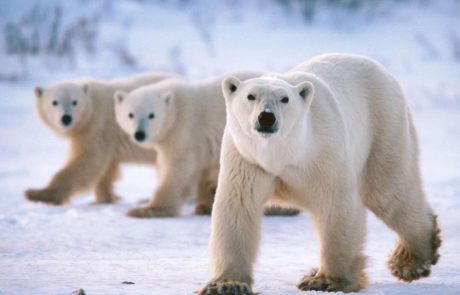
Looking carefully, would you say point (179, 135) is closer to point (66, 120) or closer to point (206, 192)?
point (206, 192)

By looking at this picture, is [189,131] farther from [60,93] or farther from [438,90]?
[438,90]

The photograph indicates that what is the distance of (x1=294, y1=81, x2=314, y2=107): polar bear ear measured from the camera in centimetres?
355

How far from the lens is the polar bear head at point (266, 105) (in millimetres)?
3355

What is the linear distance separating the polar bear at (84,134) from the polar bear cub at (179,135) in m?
0.63

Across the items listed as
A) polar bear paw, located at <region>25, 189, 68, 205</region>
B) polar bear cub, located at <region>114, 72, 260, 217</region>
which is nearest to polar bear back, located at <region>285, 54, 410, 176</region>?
polar bear cub, located at <region>114, 72, 260, 217</region>

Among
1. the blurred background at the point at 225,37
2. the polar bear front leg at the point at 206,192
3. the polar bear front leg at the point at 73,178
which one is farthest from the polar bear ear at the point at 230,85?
the blurred background at the point at 225,37

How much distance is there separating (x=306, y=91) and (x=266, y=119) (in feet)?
1.03

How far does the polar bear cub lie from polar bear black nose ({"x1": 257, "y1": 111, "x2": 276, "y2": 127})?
348 centimetres

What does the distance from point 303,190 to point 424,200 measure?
3.26 feet

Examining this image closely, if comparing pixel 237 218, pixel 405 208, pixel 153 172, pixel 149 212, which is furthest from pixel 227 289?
pixel 153 172

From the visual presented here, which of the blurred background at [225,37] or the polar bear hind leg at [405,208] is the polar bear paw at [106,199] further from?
the blurred background at [225,37]

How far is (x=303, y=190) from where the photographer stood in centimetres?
Answer: 367

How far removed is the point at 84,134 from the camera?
770 cm

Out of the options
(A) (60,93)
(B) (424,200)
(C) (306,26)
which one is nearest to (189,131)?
(A) (60,93)
